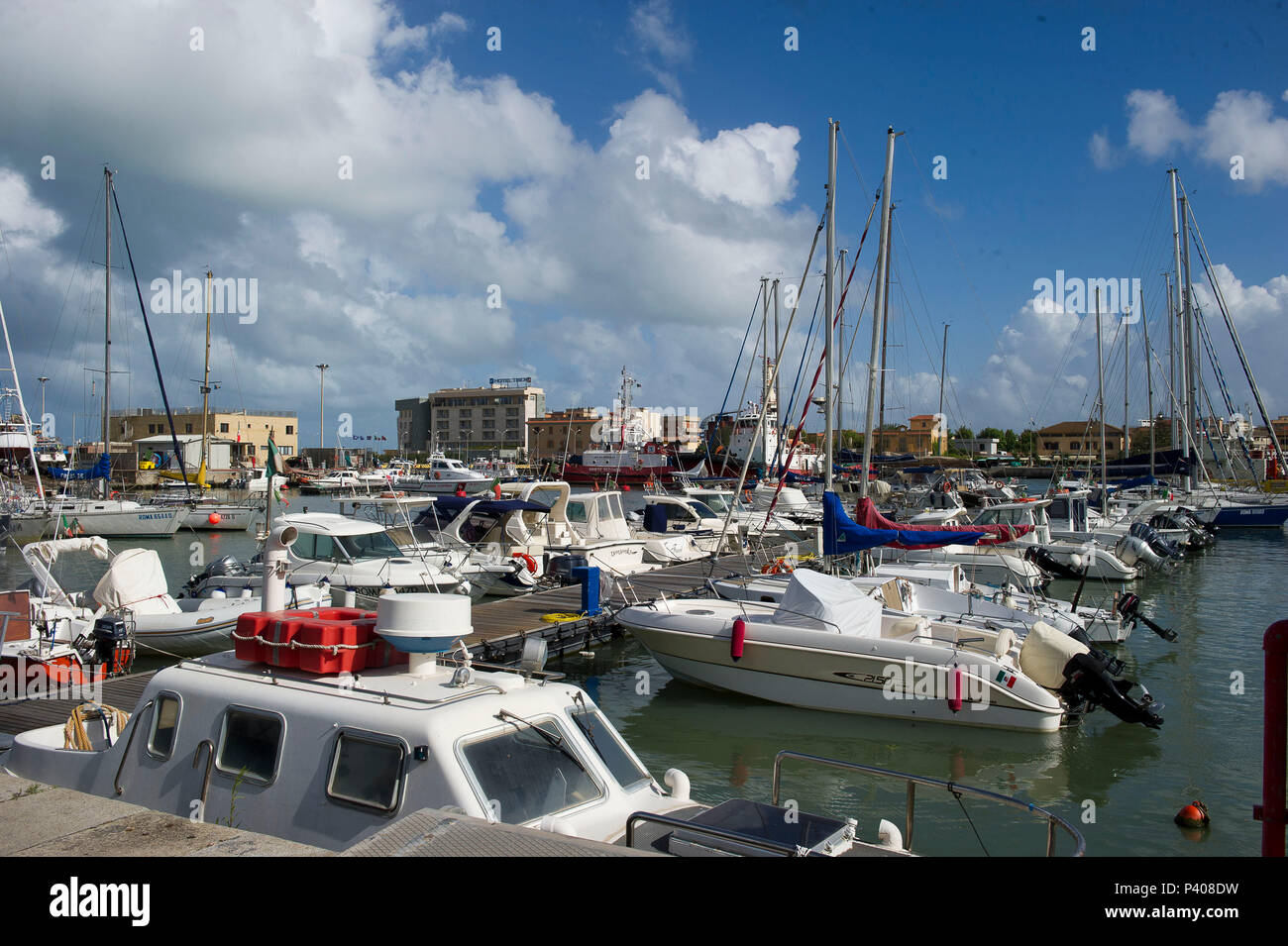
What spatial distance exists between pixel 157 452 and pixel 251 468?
42.3 feet

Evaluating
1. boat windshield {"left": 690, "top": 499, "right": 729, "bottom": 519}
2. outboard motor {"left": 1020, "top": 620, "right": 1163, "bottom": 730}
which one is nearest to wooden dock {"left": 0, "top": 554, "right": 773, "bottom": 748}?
outboard motor {"left": 1020, "top": 620, "right": 1163, "bottom": 730}

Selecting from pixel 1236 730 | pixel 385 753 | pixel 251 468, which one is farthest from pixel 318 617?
pixel 251 468

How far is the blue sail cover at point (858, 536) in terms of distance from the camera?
58.4ft

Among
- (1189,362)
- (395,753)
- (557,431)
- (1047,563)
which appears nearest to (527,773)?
(395,753)

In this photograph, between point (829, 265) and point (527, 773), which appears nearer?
point (527, 773)

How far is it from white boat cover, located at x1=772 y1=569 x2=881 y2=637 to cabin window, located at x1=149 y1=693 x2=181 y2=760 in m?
8.96

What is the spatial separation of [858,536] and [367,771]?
1368 centimetres

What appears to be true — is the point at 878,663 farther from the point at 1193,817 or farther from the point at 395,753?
the point at 395,753

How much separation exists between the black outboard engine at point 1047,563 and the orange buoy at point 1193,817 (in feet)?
52.3

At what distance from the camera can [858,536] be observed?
17.8 metres

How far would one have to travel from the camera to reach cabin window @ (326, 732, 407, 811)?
18.1 feet

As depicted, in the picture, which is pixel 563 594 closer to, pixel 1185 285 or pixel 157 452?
pixel 1185 285

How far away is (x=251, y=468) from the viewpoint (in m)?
74.6

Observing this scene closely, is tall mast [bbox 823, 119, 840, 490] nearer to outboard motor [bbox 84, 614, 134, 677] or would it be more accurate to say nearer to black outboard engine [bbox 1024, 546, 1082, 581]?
black outboard engine [bbox 1024, 546, 1082, 581]
